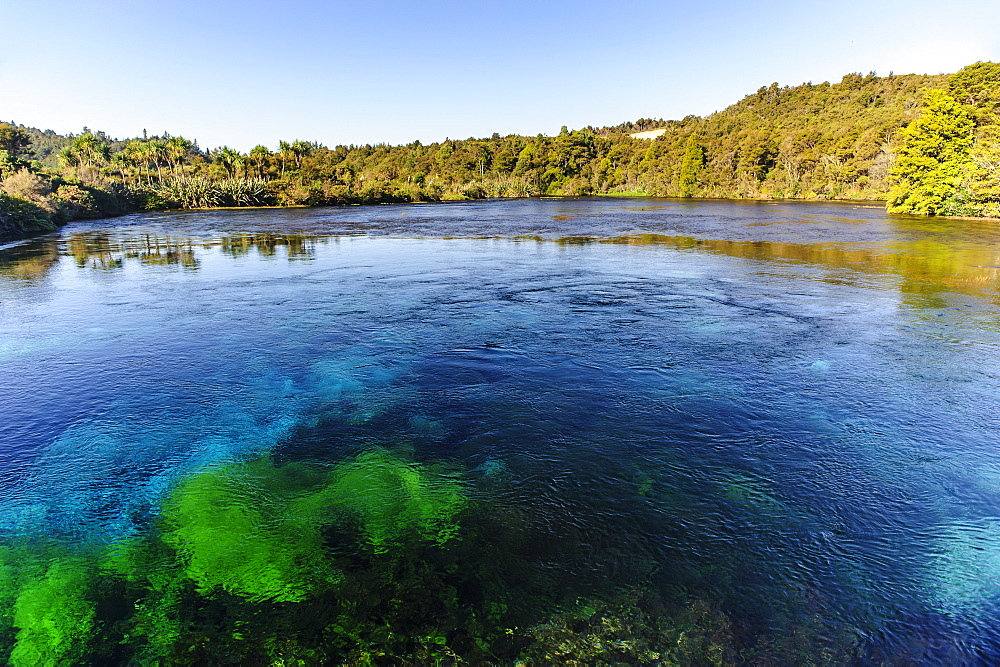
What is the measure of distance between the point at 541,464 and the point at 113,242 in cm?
3292

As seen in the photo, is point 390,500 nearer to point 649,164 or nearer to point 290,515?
point 290,515

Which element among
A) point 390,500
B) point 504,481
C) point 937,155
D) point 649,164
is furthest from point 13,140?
point 937,155

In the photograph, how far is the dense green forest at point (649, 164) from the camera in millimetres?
37969

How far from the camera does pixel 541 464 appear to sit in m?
6.85

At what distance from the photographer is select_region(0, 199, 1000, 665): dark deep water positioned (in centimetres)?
446

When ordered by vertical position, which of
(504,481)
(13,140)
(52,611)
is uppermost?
(13,140)

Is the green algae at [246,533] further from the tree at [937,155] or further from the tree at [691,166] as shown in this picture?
the tree at [691,166]

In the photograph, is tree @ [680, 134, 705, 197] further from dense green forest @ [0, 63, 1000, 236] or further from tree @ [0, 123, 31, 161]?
tree @ [0, 123, 31, 161]

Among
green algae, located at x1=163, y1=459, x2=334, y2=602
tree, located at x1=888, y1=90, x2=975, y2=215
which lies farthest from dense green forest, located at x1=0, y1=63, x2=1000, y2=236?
green algae, located at x1=163, y1=459, x2=334, y2=602

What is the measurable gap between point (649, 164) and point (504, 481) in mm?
98684

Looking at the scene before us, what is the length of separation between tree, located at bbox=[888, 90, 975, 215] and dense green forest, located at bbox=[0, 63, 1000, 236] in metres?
0.10

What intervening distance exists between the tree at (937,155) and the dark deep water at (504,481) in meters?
30.9

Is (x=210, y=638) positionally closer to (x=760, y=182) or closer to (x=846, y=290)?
(x=846, y=290)

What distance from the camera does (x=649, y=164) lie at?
96.0 meters
